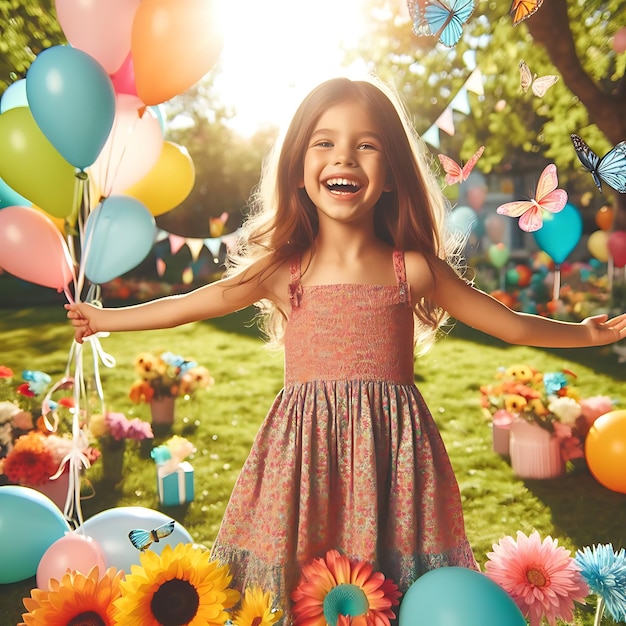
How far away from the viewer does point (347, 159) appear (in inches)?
72.2

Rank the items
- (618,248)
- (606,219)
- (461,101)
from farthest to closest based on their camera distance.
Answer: (606,219), (618,248), (461,101)

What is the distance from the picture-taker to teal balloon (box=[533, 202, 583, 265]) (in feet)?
11.4

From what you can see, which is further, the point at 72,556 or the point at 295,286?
the point at 72,556

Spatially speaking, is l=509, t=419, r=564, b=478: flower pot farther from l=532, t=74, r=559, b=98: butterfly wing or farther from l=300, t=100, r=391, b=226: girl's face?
l=300, t=100, r=391, b=226: girl's face

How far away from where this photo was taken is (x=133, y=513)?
225cm

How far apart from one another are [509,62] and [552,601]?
522 centimetres

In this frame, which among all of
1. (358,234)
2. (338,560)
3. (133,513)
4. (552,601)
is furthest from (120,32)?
(552,601)

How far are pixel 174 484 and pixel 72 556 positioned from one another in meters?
0.97

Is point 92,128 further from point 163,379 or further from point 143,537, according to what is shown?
point 163,379

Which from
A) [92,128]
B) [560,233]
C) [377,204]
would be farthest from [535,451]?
[92,128]

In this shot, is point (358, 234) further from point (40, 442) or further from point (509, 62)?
point (509, 62)

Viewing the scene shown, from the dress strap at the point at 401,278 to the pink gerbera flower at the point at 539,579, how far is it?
692mm

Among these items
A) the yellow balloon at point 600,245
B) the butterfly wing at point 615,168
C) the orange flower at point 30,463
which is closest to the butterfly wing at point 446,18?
the butterfly wing at point 615,168

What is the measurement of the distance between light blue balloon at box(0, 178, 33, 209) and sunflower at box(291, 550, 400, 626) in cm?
→ 142
